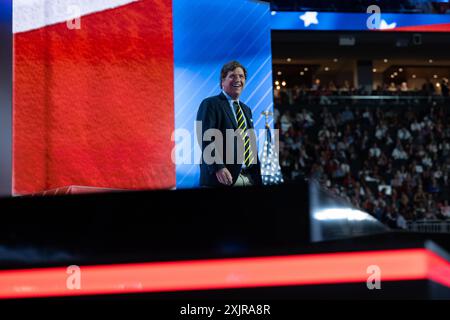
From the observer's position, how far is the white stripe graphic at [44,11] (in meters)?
10.2

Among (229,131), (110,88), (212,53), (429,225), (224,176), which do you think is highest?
(212,53)

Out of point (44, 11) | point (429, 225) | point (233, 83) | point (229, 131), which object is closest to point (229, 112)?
point (229, 131)

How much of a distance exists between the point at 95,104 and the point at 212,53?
Answer: 6.74 feet

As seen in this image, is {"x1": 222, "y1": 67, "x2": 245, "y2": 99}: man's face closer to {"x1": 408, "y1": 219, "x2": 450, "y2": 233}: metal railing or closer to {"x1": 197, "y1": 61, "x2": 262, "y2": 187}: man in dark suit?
{"x1": 197, "y1": 61, "x2": 262, "y2": 187}: man in dark suit

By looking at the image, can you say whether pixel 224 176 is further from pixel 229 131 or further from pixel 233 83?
pixel 233 83

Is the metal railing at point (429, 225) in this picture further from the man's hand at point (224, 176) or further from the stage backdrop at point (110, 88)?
the man's hand at point (224, 176)

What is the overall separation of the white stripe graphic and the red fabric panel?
4.1 inches

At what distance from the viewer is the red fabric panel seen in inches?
398

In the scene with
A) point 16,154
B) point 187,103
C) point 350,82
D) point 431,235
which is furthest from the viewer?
point 350,82

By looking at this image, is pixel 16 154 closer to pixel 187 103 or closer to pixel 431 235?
pixel 187 103

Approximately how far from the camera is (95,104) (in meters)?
10.3
